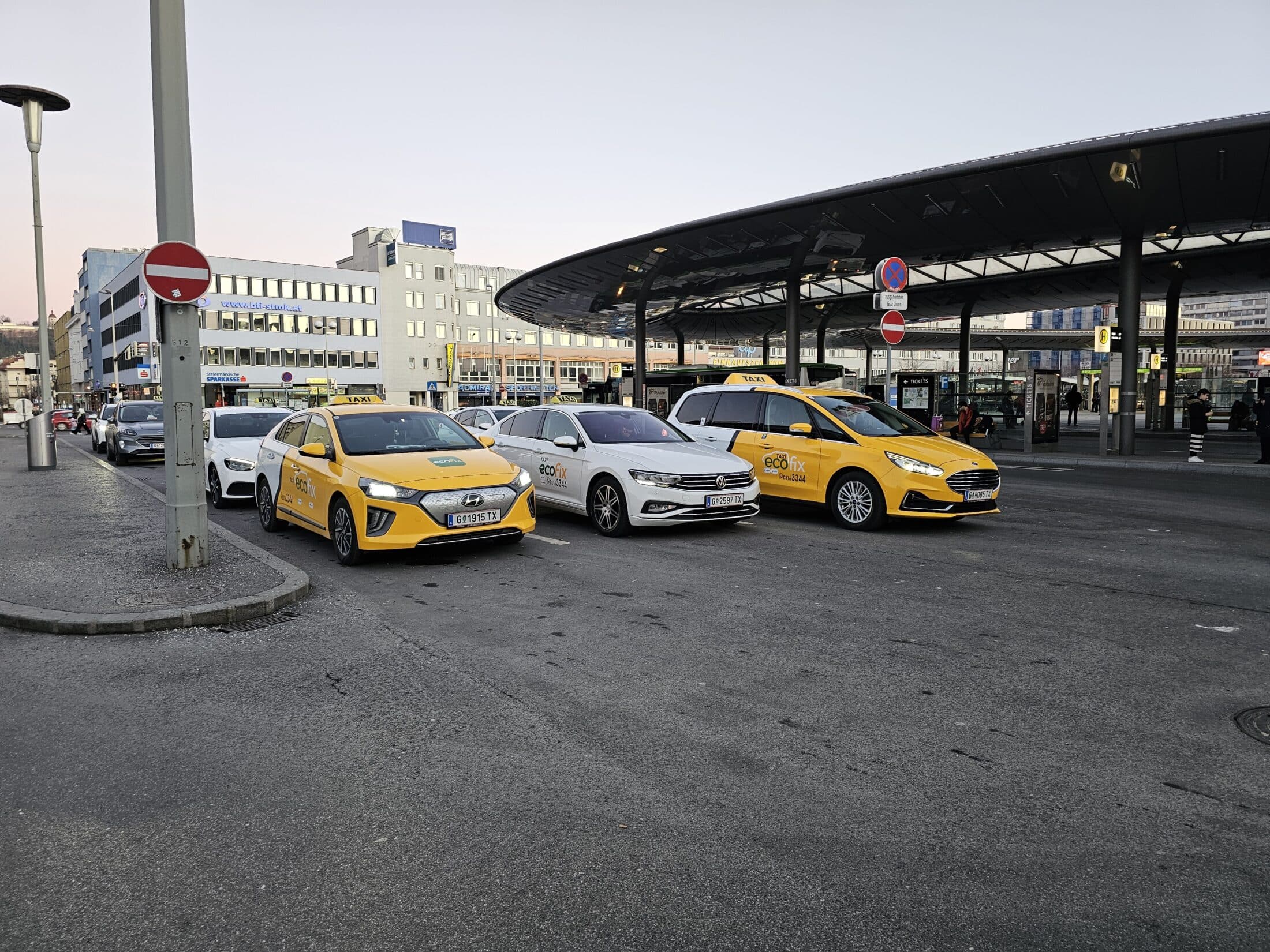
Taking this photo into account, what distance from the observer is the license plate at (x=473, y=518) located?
8.48m

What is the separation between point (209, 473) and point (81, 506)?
177 cm

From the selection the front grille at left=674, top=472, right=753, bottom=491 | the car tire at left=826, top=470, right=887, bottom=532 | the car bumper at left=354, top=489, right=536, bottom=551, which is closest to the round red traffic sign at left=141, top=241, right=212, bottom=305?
the car bumper at left=354, top=489, right=536, bottom=551

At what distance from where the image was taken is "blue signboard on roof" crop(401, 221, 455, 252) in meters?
93.7

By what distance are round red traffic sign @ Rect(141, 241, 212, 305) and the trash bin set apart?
15.8m

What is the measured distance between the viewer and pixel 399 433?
9688mm

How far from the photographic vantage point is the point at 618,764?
12.8 feet

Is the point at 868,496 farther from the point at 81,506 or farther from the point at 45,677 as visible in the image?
the point at 81,506

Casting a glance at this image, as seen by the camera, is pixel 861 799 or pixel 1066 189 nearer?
pixel 861 799

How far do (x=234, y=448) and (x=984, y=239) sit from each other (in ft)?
66.6

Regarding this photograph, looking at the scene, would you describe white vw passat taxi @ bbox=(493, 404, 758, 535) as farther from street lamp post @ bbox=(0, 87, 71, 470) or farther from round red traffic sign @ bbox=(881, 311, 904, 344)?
street lamp post @ bbox=(0, 87, 71, 470)

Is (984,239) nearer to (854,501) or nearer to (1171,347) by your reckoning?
(854,501)

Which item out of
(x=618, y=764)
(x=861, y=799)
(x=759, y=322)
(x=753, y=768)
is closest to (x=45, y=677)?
(x=618, y=764)

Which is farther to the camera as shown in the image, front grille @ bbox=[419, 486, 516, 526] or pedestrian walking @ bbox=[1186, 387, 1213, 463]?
pedestrian walking @ bbox=[1186, 387, 1213, 463]

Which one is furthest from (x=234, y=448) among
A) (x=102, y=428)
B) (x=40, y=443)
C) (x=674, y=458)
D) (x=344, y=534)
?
(x=102, y=428)
